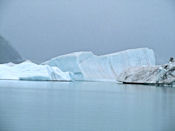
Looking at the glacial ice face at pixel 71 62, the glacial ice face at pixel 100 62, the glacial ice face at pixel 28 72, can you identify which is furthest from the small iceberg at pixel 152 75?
the glacial ice face at pixel 100 62

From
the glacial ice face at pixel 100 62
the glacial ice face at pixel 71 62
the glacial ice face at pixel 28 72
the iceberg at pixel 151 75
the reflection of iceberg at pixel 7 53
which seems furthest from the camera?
the reflection of iceberg at pixel 7 53

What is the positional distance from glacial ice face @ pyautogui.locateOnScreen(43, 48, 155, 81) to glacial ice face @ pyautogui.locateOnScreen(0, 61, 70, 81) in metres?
3.36

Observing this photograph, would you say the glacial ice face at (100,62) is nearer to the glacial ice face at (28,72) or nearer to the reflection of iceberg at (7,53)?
the glacial ice face at (28,72)

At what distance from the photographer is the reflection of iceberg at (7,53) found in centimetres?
4556

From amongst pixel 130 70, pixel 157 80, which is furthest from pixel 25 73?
pixel 157 80

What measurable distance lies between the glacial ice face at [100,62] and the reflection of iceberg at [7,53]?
1548 centimetres

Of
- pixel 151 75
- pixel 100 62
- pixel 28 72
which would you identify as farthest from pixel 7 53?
pixel 151 75

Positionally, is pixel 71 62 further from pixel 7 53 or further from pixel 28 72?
pixel 7 53

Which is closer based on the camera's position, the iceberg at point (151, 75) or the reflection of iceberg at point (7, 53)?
the iceberg at point (151, 75)

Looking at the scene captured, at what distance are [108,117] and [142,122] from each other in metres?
0.68

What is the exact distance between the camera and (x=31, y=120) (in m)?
6.23

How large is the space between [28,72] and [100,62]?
7312 mm

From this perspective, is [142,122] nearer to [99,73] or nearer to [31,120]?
[31,120]

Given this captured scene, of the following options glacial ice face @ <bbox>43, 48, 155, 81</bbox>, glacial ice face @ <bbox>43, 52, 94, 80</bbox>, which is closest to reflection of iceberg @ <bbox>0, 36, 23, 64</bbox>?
glacial ice face @ <bbox>43, 48, 155, 81</bbox>
